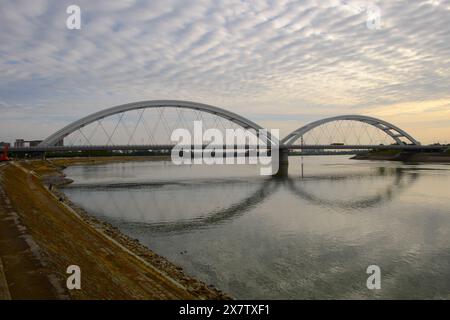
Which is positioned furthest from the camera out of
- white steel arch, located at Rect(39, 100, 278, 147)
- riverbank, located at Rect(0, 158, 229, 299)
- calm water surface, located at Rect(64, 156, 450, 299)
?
white steel arch, located at Rect(39, 100, 278, 147)

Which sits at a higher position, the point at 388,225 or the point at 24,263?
the point at 24,263

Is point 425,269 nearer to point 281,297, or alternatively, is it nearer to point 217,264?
point 281,297

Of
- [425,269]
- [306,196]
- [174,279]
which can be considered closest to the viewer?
[174,279]

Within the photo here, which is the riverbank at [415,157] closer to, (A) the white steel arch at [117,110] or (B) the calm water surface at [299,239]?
(A) the white steel arch at [117,110]

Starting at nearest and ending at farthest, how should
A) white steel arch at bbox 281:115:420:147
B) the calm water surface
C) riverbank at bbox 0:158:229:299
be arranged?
riverbank at bbox 0:158:229:299 → the calm water surface → white steel arch at bbox 281:115:420:147

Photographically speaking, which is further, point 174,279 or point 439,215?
point 439,215

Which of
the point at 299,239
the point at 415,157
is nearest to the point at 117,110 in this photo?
the point at 299,239

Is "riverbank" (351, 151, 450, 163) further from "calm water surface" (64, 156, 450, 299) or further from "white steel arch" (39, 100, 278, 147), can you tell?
"calm water surface" (64, 156, 450, 299)

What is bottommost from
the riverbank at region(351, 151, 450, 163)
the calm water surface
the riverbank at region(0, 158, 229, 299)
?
the calm water surface

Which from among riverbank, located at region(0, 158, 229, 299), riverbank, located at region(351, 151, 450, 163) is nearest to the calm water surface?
riverbank, located at region(0, 158, 229, 299)

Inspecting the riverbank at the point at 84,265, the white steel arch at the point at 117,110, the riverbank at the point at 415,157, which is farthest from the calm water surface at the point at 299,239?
the riverbank at the point at 415,157

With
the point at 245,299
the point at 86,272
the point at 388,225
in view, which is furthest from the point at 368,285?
the point at 388,225

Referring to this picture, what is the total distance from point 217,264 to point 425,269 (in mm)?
5601

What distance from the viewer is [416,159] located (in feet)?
249
